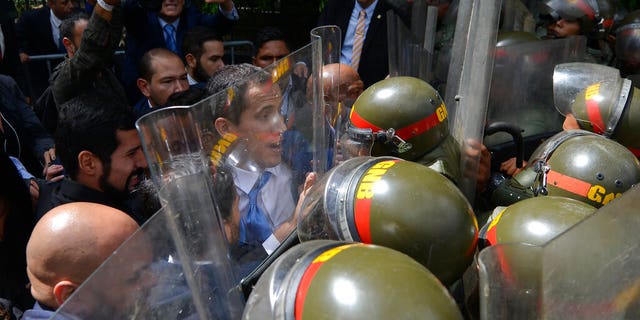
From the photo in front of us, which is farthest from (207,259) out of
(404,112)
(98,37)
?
(98,37)

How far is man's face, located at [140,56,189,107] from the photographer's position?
3.79 metres

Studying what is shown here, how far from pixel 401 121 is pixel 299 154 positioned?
67 cm

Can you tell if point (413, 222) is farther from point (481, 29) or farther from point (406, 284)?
point (481, 29)

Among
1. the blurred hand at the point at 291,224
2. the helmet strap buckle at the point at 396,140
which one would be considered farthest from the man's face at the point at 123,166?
the helmet strap buckle at the point at 396,140

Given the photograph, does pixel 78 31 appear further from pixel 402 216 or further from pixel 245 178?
pixel 402 216

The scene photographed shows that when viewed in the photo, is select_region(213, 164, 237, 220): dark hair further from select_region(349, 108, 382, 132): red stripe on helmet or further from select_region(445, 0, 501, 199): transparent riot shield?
select_region(445, 0, 501, 199): transparent riot shield

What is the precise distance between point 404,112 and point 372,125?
0.17 meters

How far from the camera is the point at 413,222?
181 cm

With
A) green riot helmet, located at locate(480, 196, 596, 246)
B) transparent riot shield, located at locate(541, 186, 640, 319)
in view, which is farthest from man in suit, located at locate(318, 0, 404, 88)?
transparent riot shield, located at locate(541, 186, 640, 319)

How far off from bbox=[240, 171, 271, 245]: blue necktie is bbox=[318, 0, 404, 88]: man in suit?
2970 mm

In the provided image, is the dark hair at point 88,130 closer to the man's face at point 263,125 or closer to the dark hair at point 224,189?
the man's face at point 263,125

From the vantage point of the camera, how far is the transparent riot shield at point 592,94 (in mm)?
2935

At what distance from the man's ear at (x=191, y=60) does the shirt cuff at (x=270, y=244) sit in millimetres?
2611

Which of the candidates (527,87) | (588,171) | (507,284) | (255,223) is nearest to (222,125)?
(255,223)
